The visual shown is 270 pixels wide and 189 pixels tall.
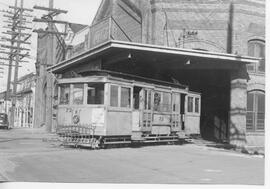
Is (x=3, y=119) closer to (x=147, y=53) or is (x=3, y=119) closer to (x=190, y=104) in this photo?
(x=147, y=53)

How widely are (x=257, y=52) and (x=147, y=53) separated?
4.49 metres

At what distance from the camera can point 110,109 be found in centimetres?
1162

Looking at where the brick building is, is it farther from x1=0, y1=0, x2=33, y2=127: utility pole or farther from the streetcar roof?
x1=0, y1=0, x2=33, y2=127: utility pole

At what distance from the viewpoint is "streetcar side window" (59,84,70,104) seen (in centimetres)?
1223

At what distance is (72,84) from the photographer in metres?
12.0

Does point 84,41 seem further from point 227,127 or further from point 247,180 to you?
point 247,180

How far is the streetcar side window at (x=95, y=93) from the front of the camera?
38.2 feet

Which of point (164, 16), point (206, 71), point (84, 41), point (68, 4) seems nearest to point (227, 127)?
point (206, 71)

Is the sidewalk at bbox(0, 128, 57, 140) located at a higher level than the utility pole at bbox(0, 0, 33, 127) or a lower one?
lower

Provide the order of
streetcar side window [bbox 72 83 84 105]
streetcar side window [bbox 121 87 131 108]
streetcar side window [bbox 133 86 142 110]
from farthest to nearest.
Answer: streetcar side window [bbox 133 86 142 110] → streetcar side window [bbox 121 87 131 108] → streetcar side window [bbox 72 83 84 105]

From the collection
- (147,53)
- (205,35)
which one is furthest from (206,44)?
(147,53)

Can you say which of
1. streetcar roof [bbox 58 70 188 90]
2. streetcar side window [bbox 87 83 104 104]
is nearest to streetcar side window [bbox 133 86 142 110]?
streetcar roof [bbox 58 70 188 90]

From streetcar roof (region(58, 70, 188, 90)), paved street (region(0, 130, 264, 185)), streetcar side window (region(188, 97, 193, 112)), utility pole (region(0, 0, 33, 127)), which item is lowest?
paved street (region(0, 130, 264, 185))

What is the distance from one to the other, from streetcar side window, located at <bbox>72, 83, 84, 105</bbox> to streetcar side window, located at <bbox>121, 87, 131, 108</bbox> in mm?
1153
